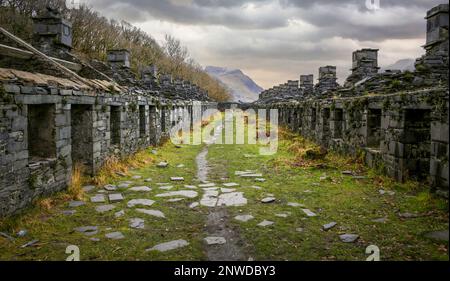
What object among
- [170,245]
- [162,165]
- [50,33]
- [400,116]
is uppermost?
[50,33]

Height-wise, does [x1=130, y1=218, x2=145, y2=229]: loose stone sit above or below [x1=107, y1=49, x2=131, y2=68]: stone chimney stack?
below

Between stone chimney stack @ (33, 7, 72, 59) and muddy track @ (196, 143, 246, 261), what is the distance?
7437 mm

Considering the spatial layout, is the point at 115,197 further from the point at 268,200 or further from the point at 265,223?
the point at 265,223

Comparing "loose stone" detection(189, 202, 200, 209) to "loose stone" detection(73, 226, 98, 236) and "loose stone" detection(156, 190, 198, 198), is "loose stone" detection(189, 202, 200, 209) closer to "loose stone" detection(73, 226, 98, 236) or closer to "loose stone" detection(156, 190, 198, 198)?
"loose stone" detection(156, 190, 198, 198)

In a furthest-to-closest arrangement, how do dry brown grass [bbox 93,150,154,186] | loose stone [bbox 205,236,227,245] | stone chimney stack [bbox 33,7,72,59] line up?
stone chimney stack [bbox 33,7,72,59], dry brown grass [bbox 93,150,154,186], loose stone [bbox 205,236,227,245]

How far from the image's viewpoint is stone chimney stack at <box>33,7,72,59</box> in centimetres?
1084

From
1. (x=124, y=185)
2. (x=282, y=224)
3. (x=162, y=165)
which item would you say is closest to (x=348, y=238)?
(x=282, y=224)

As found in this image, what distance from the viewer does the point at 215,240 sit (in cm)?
548

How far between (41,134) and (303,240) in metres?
5.79

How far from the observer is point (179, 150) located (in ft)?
54.1

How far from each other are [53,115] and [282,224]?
16.9 feet

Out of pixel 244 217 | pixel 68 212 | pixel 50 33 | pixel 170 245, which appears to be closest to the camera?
pixel 170 245

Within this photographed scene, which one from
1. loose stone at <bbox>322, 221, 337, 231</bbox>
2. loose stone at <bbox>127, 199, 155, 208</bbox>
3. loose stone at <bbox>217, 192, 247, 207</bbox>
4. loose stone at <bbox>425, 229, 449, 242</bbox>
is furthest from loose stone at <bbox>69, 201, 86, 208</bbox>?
loose stone at <bbox>425, 229, 449, 242</bbox>

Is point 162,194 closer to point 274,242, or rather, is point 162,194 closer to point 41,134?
point 41,134
